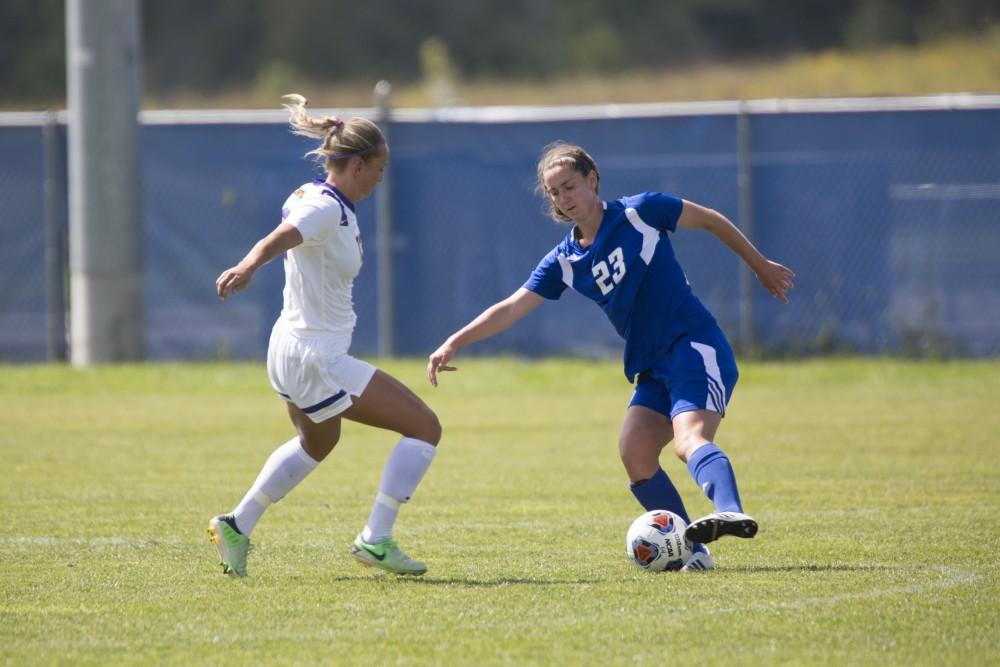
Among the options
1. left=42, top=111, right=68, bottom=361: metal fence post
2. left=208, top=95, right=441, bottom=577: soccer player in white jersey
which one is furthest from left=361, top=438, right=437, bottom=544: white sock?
left=42, top=111, right=68, bottom=361: metal fence post

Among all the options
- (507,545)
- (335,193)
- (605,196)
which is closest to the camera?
(335,193)

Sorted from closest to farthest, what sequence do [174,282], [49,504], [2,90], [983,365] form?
Result: [49,504] < [983,365] < [174,282] < [2,90]

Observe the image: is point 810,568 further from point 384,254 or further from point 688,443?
point 384,254

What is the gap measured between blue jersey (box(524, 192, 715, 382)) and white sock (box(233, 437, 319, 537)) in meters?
1.32

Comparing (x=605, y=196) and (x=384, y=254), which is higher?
(x=605, y=196)

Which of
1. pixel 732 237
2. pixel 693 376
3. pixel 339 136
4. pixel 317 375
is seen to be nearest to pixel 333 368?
pixel 317 375

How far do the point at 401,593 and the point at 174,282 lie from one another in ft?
35.5

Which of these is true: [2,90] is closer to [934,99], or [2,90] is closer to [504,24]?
[504,24]

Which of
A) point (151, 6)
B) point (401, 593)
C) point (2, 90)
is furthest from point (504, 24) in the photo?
point (401, 593)

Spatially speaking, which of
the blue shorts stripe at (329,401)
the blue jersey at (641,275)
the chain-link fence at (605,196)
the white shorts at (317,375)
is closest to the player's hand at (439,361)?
the white shorts at (317,375)

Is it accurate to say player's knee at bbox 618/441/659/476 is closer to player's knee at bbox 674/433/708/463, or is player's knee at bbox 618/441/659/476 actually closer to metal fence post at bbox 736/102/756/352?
player's knee at bbox 674/433/708/463

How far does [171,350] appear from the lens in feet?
52.1

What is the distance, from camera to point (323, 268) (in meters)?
5.89

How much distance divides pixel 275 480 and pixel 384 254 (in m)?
9.31
